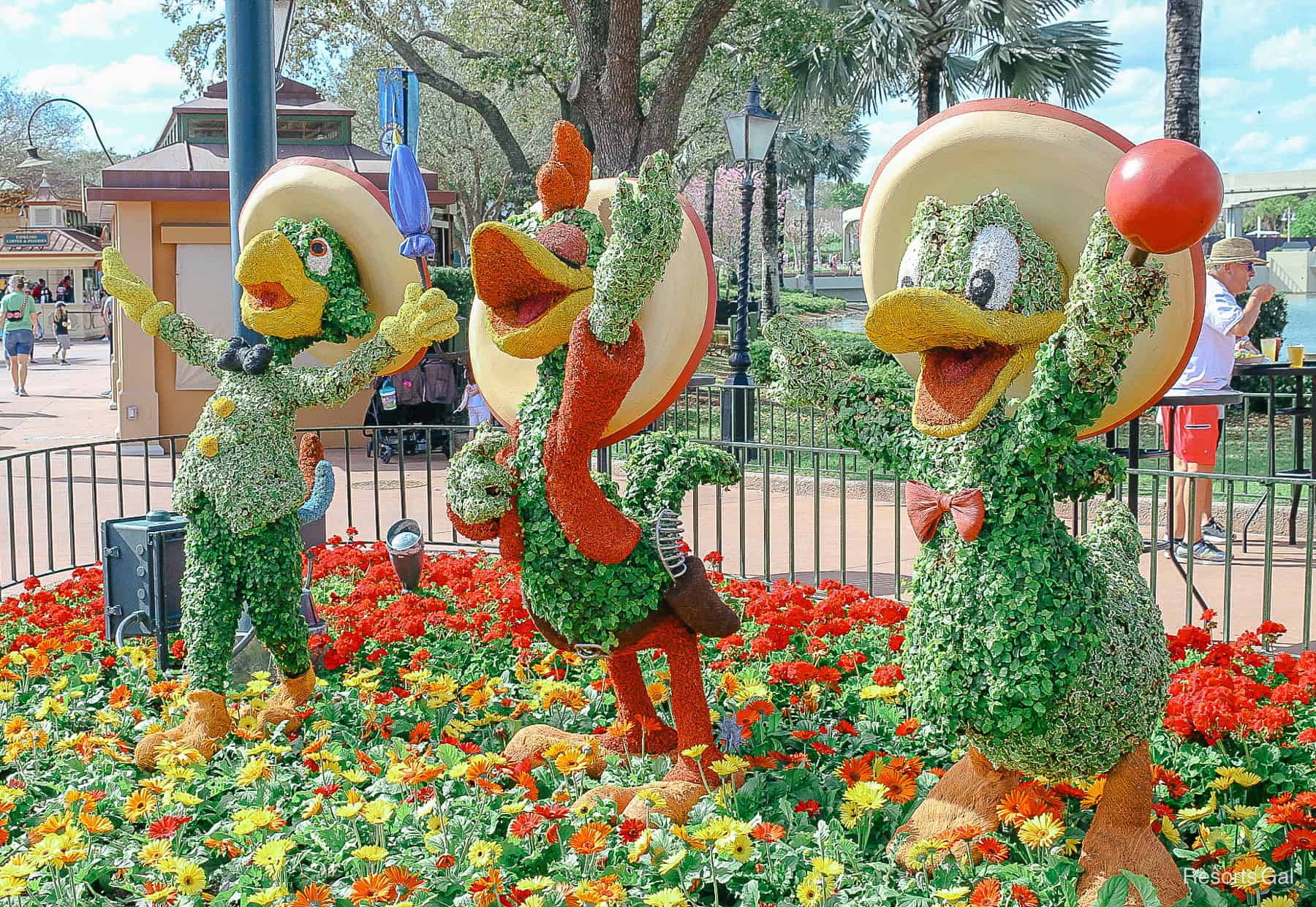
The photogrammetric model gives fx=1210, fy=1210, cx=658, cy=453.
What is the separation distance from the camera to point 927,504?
3.05m

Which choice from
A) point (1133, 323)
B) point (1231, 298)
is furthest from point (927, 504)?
A: point (1231, 298)

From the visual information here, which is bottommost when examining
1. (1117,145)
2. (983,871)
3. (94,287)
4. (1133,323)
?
(983,871)

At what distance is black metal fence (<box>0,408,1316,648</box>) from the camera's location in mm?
5871

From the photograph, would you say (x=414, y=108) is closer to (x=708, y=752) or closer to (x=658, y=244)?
(x=658, y=244)

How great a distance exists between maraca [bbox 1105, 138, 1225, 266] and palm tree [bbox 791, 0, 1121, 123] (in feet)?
50.0

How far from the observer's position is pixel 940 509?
3.03 metres

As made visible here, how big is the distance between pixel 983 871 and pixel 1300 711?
1.61 meters

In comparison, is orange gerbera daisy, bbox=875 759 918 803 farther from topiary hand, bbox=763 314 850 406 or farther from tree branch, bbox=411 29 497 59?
tree branch, bbox=411 29 497 59

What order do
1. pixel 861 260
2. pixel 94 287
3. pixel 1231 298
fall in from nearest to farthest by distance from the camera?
1. pixel 861 260
2. pixel 1231 298
3. pixel 94 287

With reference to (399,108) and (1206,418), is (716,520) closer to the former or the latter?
(1206,418)

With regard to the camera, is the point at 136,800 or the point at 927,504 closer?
the point at 927,504

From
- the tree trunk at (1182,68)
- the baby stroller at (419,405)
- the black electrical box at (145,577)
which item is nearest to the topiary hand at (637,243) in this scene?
the black electrical box at (145,577)

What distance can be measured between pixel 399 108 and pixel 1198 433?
4.95 m

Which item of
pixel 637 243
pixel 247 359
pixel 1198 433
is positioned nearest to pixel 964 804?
pixel 637 243
